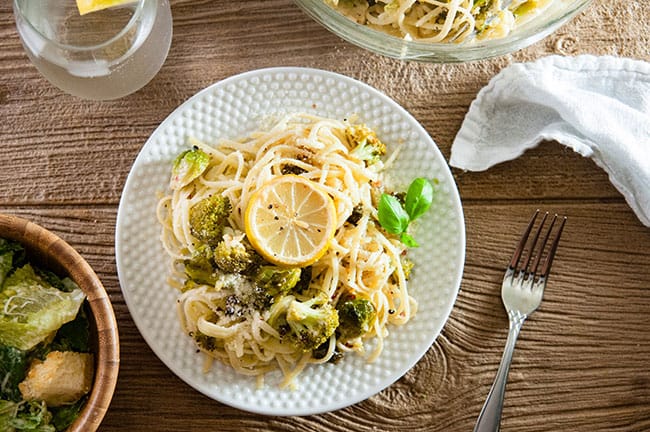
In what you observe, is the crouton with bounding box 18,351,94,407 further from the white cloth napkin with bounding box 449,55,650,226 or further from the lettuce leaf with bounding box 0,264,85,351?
the white cloth napkin with bounding box 449,55,650,226

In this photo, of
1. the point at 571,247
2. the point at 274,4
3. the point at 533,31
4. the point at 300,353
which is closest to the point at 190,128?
the point at 274,4

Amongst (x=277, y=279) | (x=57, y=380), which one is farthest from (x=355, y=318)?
(x=57, y=380)

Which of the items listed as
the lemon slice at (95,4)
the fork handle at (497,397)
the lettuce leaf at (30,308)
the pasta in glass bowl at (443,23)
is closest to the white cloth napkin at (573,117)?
the pasta in glass bowl at (443,23)

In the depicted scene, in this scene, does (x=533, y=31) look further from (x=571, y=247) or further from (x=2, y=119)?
(x=2, y=119)

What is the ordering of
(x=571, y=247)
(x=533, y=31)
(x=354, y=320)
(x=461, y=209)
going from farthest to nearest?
(x=571, y=247) < (x=461, y=209) < (x=354, y=320) < (x=533, y=31)

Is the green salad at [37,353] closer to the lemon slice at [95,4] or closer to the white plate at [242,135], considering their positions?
the white plate at [242,135]

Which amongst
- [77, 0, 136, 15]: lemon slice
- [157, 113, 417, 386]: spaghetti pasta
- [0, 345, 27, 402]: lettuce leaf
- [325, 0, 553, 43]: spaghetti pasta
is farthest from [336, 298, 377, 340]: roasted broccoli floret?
[77, 0, 136, 15]: lemon slice
